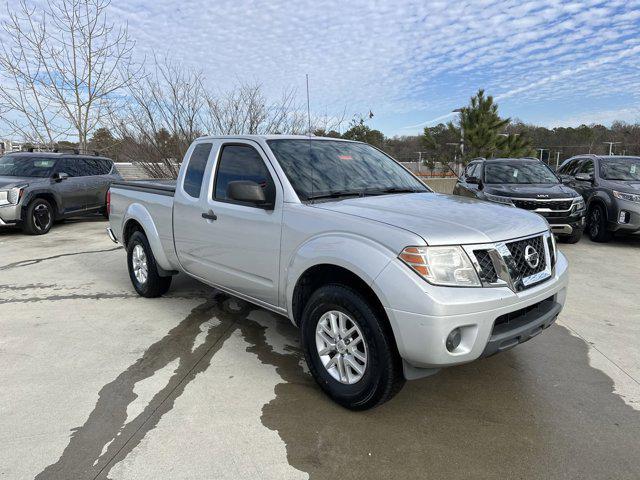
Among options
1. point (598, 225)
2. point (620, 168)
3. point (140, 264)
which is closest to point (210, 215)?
point (140, 264)

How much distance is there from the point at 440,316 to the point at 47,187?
10381mm

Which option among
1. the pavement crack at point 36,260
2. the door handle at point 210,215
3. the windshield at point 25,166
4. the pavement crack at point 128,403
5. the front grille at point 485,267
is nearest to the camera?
the pavement crack at point 128,403

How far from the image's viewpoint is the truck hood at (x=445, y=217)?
2686 mm

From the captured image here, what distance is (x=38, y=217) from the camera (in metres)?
10.1

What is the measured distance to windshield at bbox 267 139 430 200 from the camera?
3570 mm

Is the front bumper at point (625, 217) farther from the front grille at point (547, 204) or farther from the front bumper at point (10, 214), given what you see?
the front bumper at point (10, 214)

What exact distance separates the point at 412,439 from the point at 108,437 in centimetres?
178

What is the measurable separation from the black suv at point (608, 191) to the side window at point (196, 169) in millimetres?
7825

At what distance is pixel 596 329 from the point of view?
14.7ft

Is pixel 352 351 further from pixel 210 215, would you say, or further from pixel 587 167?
pixel 587 167

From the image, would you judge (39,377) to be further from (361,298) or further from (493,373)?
(493,373)

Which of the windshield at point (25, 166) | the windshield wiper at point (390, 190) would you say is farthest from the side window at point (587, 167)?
the windshield at point (25, 166)

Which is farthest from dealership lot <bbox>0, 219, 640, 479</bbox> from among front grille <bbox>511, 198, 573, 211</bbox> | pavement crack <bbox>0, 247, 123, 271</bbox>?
front grille <bbox>511, 198, 573, 211</bbox>

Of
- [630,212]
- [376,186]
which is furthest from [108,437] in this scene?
[630,212]
